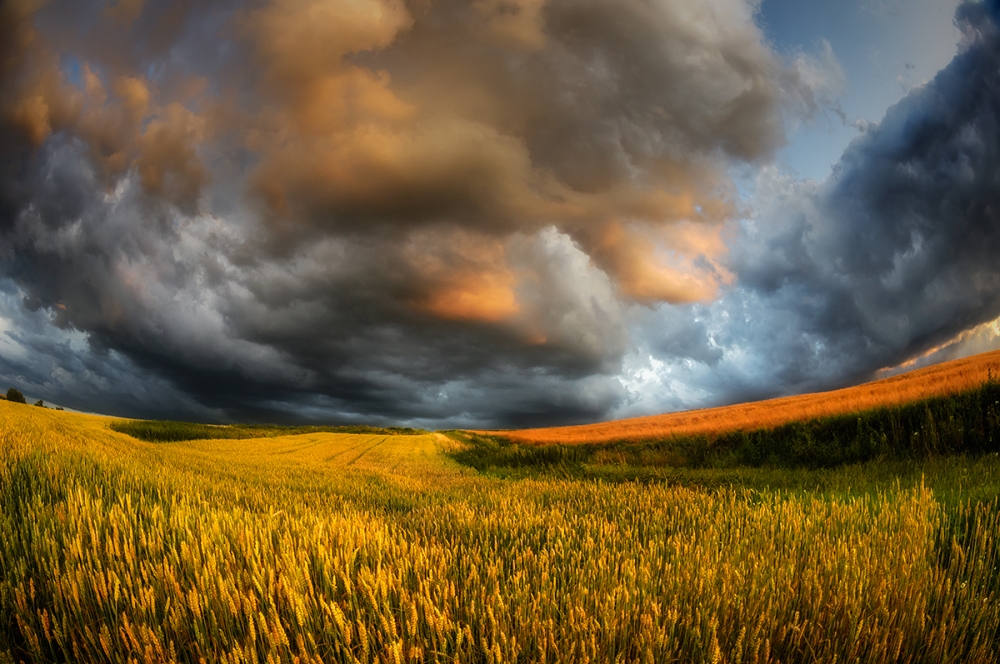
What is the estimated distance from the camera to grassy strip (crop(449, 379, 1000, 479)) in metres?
11.7

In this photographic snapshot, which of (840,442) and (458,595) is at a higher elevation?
(458,595)

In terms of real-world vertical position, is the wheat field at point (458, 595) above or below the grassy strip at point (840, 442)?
above

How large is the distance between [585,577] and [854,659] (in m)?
1.19

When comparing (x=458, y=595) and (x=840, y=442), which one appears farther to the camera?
(x=840, y=442)

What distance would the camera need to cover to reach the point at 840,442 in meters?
13.6

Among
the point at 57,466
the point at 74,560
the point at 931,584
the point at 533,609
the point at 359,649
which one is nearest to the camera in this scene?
the point at 359,649

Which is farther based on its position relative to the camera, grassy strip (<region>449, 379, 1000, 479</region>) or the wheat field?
grassy strip (<region>449, 379, 1000, 479</region>)

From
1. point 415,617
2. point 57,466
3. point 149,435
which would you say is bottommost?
point 149,435

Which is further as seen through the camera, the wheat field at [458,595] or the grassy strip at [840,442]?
the grassy strip at [840,442]

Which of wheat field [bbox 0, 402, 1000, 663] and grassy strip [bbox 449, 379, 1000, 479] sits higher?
wheat field [bbox 0, 402, 1000, 663]

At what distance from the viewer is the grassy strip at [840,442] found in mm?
11734

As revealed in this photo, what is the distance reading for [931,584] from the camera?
2.48m

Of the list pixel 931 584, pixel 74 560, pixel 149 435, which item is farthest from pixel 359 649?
pixel 149 435

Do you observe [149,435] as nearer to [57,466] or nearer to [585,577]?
Answer: [57,466]
